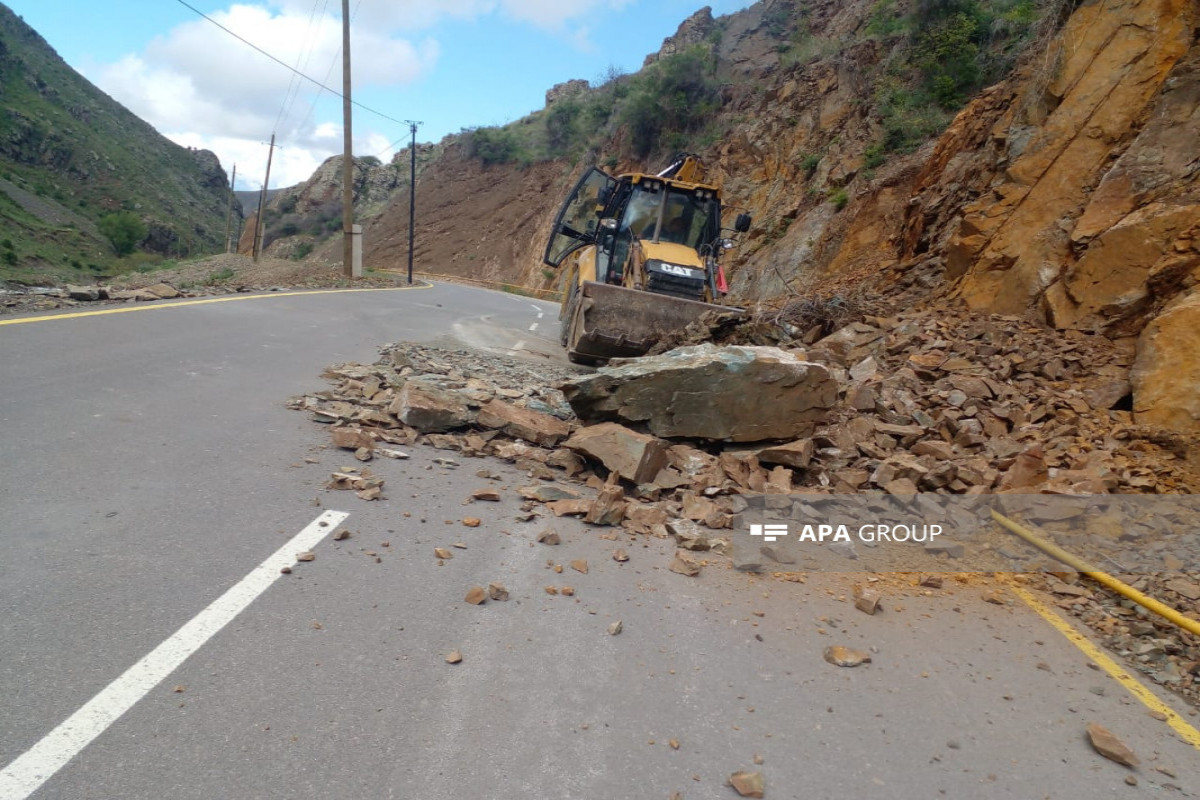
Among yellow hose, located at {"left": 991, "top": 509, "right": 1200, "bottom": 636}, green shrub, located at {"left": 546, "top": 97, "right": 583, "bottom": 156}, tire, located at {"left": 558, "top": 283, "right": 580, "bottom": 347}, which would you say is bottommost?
yellow hose, located at {"left": 991, "top": 509, "right": 1200, "bottom": 636}

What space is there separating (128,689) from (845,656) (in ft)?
10.7

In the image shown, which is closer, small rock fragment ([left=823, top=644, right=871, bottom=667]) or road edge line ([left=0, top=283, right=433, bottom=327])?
small rock fragment ([left=823, top=644, right=871, bottom=667])

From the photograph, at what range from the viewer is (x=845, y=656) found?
3.65 m

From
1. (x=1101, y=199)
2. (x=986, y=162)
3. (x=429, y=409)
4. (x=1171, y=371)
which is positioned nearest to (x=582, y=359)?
(x=429, y=409)

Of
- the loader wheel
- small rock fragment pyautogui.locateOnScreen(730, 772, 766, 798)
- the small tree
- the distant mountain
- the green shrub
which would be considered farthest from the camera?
the small tree

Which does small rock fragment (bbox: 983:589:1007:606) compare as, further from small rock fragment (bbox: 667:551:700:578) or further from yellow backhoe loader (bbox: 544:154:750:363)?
yellow backhoe loader (bbox: 544:154:750:363)

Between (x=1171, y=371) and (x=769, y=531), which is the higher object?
(x=1171, y=371)

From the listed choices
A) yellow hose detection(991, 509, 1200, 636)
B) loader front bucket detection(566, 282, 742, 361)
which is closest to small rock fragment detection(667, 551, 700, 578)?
yellow hose detection(991, 509, 1200, 636)

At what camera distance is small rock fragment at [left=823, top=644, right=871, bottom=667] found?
3.61 m

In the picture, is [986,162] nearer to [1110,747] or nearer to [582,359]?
[582,359]

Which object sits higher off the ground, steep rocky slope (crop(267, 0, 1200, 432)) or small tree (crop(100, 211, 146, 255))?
steep rocky slope (crop(267, 0, 1200, 432))

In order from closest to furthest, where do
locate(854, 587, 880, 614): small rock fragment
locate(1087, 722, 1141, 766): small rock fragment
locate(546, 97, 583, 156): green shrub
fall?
locate(1087, 722, 1141, 766): small rock fragment
locate(854, 587, 880, 614): small rock fragment
locate(546, 97, 583, 156): green shrub

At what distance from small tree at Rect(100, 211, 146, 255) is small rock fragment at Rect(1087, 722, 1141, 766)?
299 feet

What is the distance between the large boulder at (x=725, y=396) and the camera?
6629mm
